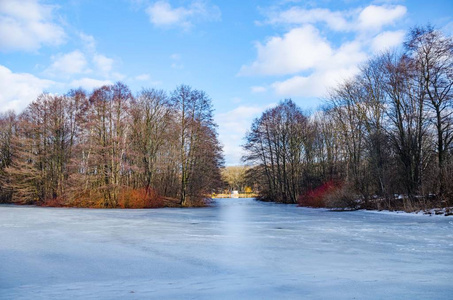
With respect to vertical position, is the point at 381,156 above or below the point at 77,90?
below

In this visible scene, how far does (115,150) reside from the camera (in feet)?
81.8

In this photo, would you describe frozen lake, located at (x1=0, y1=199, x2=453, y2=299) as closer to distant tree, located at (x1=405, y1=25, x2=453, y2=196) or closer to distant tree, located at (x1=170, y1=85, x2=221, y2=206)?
distant tree, located at (x1=405, y1=25, x2=453, y2=196)

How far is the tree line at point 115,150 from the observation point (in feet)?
81.9

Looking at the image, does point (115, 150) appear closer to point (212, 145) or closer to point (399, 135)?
point (212, 145)

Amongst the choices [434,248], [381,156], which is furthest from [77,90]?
[434,248]

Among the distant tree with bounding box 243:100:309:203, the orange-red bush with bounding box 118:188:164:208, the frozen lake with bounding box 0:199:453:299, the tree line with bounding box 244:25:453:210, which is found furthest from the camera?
the distant tree with bounding box 243:100:309:203

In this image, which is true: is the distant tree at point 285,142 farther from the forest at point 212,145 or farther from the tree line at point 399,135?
the tree line at point 399,135

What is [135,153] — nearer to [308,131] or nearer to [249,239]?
[308,131]

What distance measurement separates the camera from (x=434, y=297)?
10.3 ft

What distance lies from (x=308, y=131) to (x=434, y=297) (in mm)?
31868

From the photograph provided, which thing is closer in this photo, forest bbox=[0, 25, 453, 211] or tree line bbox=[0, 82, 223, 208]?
forest bbox=[0, 25, 453, 211]

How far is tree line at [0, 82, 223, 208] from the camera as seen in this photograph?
24969mm

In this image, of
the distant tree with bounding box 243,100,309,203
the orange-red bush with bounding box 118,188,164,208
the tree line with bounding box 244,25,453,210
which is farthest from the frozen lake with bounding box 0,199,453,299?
the distant tree with bounding box 243,100,309,203


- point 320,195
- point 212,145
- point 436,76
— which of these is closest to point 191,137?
point 212,145
